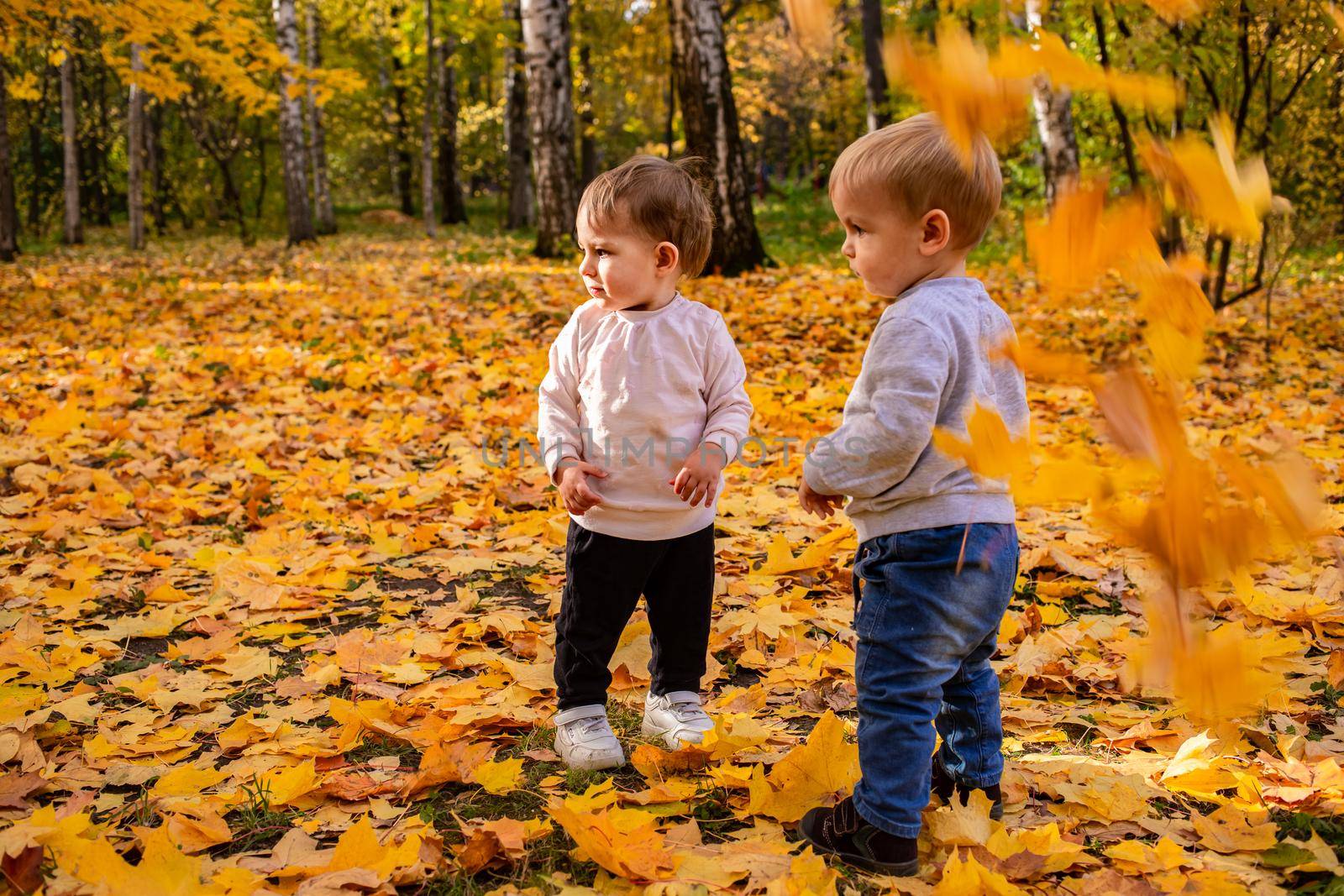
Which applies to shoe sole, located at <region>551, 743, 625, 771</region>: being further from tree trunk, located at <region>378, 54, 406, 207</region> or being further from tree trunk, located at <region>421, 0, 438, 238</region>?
tree trunk, located at <region>378, 54, 406, 207</region>

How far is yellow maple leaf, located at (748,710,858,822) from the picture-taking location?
1.85m

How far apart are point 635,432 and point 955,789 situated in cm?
92

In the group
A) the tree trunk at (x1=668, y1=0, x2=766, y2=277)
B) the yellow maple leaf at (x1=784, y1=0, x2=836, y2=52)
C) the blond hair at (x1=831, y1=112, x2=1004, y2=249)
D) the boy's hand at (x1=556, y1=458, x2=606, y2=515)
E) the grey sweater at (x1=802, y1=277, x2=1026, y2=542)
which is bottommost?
the boy's hand at (x1=556, y1=458, x2=606, y2=515)

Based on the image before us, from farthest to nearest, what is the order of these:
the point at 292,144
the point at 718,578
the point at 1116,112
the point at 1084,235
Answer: the point at 292,144
the point at 718,578
the point at 1116,112
the point at 1084,235

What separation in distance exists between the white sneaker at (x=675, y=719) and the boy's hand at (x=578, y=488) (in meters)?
0.49

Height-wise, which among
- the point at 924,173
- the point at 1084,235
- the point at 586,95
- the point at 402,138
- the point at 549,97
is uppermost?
the point at 402,138

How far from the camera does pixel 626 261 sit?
1.99m

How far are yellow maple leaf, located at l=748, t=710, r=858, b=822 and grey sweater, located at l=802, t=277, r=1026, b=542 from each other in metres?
0.47

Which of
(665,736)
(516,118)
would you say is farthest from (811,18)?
(516,118)

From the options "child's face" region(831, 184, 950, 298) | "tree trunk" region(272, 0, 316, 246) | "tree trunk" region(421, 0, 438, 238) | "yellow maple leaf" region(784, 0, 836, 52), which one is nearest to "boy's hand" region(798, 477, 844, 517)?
"child's face" region(831, 184, 950, 298)

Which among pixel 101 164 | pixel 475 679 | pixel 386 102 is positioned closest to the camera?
pixel 475 679

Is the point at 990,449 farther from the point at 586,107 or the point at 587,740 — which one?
the point at 586,107

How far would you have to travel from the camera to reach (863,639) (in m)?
1.68

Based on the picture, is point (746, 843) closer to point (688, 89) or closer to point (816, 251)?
point (688, 89)
